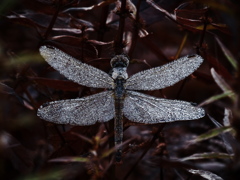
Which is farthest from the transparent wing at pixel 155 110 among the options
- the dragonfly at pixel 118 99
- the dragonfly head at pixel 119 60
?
the dragonfly head at pixel 119 60

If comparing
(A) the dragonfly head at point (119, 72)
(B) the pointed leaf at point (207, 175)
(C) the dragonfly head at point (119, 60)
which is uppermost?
(C) the dragonfly head at point (119, 60)

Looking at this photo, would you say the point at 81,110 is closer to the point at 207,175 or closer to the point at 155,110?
the point at 155,110

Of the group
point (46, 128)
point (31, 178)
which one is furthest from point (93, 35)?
point (31, 178)

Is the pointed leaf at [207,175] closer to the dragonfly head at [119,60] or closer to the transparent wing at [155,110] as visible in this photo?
the transparent wing at [155,110]

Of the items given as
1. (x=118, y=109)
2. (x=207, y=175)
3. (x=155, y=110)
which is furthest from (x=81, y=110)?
(x=207, y=175)

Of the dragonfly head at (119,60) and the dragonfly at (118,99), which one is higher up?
the dragonfly head at (119,60)

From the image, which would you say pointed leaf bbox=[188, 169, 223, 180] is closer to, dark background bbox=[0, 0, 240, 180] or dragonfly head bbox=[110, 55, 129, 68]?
dark background bbox=[0, 0, 240, 180]

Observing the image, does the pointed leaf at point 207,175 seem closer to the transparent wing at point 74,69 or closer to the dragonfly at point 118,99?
the dragonfly at point 118,99
